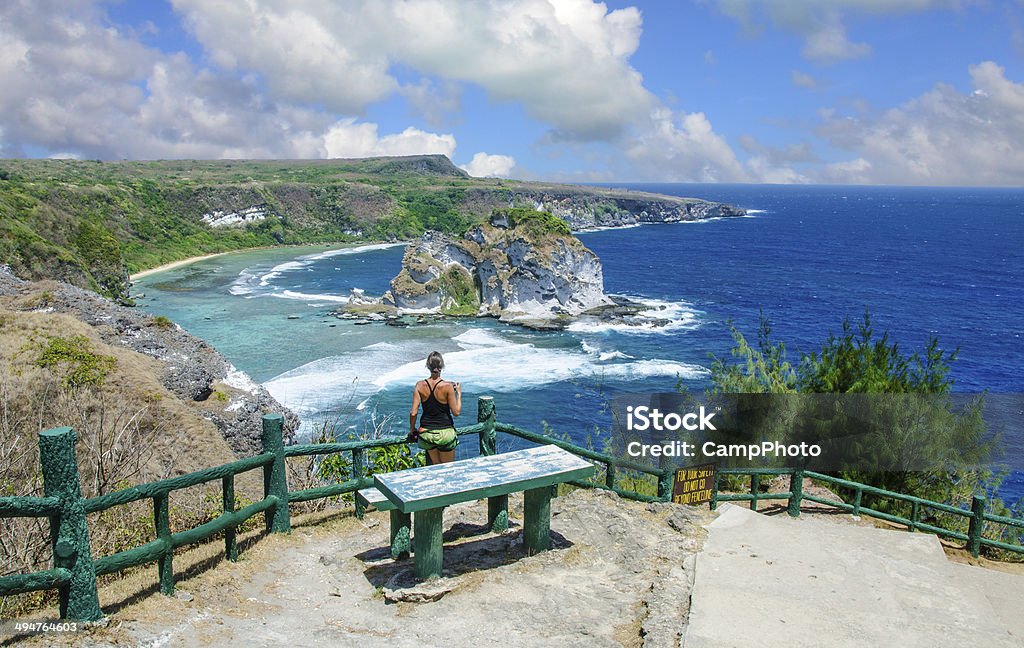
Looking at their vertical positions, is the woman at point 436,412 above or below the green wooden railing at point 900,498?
above

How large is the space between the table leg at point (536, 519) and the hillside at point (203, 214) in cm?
5870

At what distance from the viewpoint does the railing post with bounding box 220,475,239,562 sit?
659 cm

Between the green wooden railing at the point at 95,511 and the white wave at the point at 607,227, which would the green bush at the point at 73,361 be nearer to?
the green wooden railing at the point at 95,511

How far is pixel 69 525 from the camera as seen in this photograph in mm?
5035

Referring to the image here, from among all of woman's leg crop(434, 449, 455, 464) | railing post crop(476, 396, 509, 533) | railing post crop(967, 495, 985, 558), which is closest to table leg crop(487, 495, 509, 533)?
railing post crop(476, 396, 509, 533)

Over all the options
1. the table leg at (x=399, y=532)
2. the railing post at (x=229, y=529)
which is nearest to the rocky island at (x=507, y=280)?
the table leg at (x=399, y=532)

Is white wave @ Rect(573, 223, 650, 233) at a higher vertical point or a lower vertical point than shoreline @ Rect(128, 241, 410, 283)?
higher

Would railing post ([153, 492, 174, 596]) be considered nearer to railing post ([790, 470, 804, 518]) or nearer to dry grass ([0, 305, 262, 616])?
dry grass ([0, 305, 262, 616])

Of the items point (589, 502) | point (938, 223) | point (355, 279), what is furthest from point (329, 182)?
point (589, 502)

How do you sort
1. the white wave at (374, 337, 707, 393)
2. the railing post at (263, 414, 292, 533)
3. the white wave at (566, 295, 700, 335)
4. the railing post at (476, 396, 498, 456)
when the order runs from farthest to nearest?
the white wave at (566, 295, 700, 335)
the white wave at (374, 337, 707, 393)
the railing post at (476, 396, 498, 456)
the railing post at (263, 414, 292, 533)

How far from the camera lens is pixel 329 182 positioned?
7151 inches

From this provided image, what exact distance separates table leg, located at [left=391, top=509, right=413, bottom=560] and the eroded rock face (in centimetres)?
5988

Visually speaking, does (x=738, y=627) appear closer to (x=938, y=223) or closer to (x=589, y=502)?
(x=589, y=502)

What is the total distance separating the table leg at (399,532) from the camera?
680 cm
